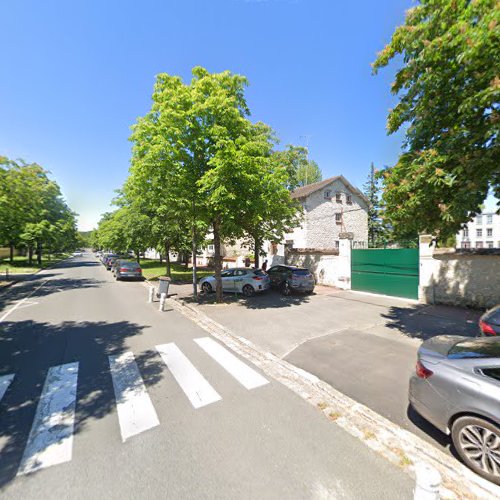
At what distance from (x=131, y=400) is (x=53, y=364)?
2.51 meters

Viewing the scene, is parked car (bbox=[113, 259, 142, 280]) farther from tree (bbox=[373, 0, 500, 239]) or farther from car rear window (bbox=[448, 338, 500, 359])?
car rear window (bbox=[448, 338, 500, 359])

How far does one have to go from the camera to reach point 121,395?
13.6 feet

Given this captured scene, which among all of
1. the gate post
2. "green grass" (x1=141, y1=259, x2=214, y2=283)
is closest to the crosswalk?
the gate post

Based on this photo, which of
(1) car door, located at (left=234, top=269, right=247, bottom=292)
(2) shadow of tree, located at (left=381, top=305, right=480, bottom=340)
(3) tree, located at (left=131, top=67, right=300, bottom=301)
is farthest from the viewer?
(1) car door, located at (left=234, top=269, right=247, bottom=292)

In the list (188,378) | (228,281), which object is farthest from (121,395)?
(228,281)

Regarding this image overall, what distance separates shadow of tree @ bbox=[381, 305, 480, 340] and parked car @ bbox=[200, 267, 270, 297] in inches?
224

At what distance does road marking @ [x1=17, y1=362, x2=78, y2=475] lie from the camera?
2871mm

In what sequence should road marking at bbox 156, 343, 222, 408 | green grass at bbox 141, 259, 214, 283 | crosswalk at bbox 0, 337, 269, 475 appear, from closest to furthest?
1. crosswalk at bbox 0, 337, 269, 475
2. road marking at bbox 156, 343, 222, 408
3. green grass at bbox 141, 259, 214, 283

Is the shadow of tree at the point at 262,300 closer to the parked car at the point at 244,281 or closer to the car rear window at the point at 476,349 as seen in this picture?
the parked car at the point at 244,281

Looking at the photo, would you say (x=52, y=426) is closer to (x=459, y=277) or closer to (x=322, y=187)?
(x=459, y=277)

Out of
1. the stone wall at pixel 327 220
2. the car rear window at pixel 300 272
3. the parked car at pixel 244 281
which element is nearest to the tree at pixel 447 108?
the car rear window at pixel 300 272

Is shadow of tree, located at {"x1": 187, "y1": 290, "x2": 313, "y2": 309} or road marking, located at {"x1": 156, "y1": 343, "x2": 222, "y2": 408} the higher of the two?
road marking, located at {"x1": 156, "y1": 343, "x2": 222, "y2": 408}

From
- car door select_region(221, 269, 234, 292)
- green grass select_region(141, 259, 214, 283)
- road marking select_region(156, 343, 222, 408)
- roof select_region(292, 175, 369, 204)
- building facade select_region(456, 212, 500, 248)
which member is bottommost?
road marking select_region(156, 343, 222, 408)

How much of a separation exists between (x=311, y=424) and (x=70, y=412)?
3489 millimetres
